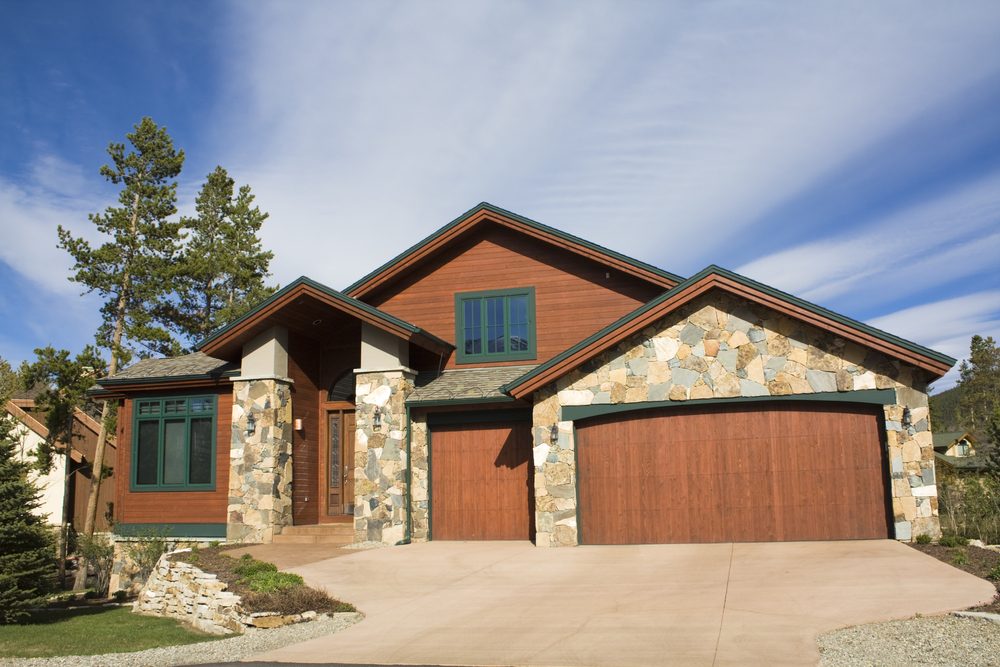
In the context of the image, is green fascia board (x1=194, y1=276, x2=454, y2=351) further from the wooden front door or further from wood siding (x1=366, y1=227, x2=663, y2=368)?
the wooden front door

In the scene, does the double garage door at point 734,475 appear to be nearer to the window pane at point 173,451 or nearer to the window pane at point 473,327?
the window pane at point 473,327

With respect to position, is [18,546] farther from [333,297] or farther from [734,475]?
[734,475]

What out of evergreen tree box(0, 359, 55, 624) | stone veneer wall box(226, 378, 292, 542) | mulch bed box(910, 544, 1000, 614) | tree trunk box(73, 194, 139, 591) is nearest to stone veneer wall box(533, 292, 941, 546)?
mulch bed box(910, 544, 1000, 614)

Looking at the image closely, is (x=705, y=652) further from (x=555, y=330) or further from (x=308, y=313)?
(x=308, y=313)

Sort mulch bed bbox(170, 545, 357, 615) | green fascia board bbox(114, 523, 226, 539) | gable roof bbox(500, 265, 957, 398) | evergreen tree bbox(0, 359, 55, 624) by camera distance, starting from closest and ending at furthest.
A: mulch bed bbox(170, 545, 357, 615), evergreen tree bbox(0, 359, 55, 624), gable roof bbox(500, 265, 957, 398), green fascia board bbox(114, 523, 226, 539)

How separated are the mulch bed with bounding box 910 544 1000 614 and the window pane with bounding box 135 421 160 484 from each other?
50.2 feet

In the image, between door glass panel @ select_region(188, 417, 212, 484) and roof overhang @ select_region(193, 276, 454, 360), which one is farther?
door glass panel @ select_region(188, 417, 212, 484)

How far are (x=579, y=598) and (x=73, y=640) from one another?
276 inches

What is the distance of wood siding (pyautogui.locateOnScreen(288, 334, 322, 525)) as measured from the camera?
59.1 feet

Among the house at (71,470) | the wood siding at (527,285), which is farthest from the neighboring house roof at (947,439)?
the house at (71,470)

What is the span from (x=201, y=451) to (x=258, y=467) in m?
1.98

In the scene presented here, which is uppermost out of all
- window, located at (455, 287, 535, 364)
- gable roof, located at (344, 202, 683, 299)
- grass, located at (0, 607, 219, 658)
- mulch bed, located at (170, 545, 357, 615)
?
gable roof, located at (344, 202, 683, 299)

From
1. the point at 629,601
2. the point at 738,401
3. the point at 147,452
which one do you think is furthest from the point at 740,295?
the point at 147,452

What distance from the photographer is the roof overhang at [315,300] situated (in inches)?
646
